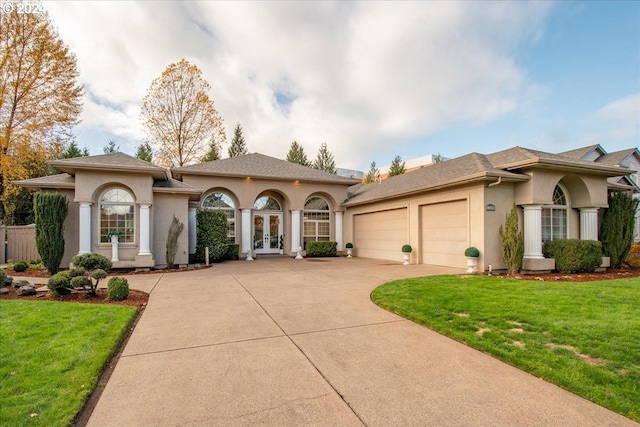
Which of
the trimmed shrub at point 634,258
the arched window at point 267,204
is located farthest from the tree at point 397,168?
the trimmed shrub at point 634,258

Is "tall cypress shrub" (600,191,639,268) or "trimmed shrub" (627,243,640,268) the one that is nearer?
"tall cypress shrub" (600,191,639,268)

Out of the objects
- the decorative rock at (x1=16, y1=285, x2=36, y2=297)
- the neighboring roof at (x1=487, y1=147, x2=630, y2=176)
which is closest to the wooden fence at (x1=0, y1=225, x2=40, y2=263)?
the decorative rock at (x1=16, y1=285, x2=36, y2=297)

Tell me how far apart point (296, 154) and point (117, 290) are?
101 ft

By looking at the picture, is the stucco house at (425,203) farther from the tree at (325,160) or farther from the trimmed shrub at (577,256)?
the tree at (325,160)

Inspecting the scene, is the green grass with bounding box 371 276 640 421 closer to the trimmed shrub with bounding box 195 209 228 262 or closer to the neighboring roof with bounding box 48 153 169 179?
the neighboring roof with bounding box 48 153 169 179

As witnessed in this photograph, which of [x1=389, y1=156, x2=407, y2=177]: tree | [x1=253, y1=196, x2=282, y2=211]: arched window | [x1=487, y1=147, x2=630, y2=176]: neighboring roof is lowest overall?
[x1=253, y1=196, x2=282, y2=211]: arched window

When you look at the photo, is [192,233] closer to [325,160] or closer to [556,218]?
[556,218]

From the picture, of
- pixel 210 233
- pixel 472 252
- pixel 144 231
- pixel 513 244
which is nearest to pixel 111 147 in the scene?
pixel 210 233

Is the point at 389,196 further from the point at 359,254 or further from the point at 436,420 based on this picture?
the point at 436,420

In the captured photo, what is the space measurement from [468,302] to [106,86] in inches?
742

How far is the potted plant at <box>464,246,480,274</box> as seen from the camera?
10.5 metres

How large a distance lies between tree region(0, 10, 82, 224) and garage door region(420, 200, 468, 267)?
19593mm

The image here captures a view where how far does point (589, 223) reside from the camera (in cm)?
1193

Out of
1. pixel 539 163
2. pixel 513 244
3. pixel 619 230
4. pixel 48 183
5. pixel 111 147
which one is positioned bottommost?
pixel 513 244
